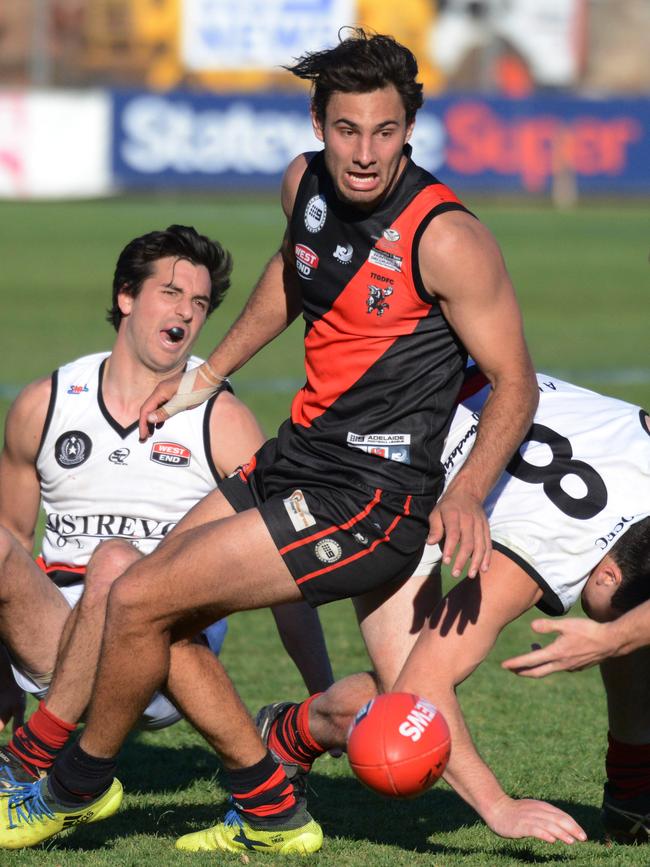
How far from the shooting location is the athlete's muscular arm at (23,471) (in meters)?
5.45

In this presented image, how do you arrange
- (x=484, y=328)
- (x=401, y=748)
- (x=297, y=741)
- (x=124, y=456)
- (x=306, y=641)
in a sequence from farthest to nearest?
1. (x=124, y=456)
2. (x=306, y=641)
3. (x=297, y=741)
4. (x=484, y=328)
5. (x=401, y=748)

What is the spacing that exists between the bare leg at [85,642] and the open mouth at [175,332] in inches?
45.0

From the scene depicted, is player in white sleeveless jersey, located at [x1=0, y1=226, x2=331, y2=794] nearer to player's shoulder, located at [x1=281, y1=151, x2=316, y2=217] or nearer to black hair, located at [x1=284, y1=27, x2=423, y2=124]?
player's shoulder, located at [x1=281, y1=151, x2=316, y2=217]

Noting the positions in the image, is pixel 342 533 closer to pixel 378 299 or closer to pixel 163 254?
pixel 378 299

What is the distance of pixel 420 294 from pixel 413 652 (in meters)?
1.10

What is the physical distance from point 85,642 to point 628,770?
1.85 m

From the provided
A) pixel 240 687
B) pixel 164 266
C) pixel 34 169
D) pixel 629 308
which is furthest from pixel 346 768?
pixel 34 169

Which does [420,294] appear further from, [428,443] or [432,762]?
[432,762]

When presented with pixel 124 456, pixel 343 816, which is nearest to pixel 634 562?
pixel 343 816

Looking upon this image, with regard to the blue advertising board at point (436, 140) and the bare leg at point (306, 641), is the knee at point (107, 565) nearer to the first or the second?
the bare leg at point (306, 641)

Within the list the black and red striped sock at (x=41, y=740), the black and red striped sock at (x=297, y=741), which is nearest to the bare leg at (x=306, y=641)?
the black and red striped sock at (x=297, y=741)

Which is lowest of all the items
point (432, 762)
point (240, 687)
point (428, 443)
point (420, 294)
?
point (240, 687)

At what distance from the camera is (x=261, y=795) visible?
465cm

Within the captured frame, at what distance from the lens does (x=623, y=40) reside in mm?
49438
